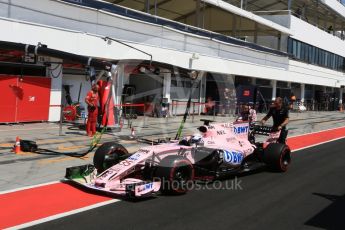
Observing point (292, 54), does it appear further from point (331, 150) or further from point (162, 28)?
point (331, 150)

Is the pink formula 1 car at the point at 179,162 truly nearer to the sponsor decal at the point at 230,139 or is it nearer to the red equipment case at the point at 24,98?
the sponsor decal at the point at 230,139

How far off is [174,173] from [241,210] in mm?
1315

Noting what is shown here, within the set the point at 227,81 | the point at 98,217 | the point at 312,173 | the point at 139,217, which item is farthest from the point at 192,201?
the point at 227,81

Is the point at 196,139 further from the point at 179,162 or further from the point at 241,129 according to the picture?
the point at 241,129

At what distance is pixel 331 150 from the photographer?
51.7ft

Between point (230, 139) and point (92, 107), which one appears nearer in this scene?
point (230, 139)

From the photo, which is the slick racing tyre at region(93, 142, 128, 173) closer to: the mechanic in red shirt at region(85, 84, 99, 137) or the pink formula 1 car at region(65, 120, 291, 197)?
the pink formula 1 car at region(65, 120, 291, 197)

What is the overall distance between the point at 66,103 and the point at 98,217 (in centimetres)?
1404

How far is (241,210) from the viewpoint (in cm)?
727

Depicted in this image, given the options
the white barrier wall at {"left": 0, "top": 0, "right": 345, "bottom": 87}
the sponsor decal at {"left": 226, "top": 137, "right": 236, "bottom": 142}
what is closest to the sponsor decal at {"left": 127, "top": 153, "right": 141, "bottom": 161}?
the sponsor decal at {"left": 226, "top": 137, "right": 236, "bottom": 142}

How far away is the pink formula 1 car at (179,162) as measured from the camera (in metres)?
→ 7.55

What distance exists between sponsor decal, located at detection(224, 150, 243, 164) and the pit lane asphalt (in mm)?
431

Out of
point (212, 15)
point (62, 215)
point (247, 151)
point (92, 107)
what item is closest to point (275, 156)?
point (247, 151)

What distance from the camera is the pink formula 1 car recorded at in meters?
7.55
